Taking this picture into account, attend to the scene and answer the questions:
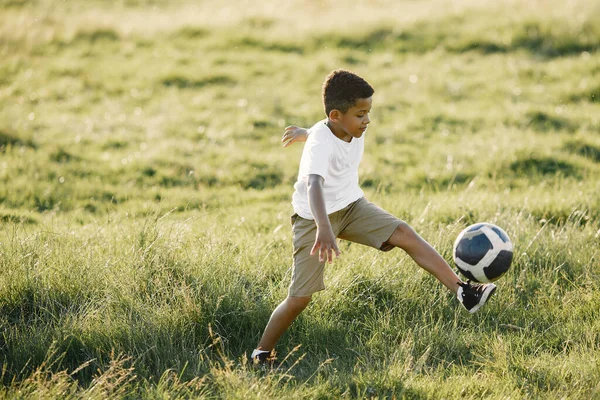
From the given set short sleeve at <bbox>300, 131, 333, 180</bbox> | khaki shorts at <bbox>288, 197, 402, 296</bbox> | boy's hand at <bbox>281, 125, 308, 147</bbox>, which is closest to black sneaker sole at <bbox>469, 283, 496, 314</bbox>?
khaki shorts at <bbox>288, 197, 402, 296</bbox>

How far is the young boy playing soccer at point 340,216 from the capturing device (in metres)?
4.57

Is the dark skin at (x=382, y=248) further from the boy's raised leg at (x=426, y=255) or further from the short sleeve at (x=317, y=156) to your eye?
the short sleeve at (x=317, y=156)

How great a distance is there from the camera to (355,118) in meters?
4.69

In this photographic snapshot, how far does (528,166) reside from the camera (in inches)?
348

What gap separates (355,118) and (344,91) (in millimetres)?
193

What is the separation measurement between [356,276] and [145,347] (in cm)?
166

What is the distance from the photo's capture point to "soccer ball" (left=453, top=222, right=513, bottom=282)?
478cm

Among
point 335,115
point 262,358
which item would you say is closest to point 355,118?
point 335,115

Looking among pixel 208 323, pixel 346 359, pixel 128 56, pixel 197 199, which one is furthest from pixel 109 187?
pixel 128 56

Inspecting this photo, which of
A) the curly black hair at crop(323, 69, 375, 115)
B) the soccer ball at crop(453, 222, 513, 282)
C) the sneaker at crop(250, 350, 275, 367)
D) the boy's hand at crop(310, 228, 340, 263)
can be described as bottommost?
the sneaker at crop(250, 350, 275, 367)

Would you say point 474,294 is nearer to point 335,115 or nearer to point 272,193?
point 335,115

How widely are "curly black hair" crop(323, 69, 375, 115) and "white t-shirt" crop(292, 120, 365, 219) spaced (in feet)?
0.57

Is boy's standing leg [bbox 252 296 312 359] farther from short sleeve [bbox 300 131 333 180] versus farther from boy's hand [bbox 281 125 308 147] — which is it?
boy's hand [bbox 281 125 308 147]

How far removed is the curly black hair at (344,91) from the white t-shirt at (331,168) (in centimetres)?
17
